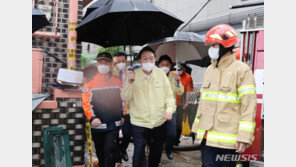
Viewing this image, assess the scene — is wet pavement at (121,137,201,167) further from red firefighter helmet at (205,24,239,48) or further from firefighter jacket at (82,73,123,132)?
red firefighter helmet at (205,24,239,48)

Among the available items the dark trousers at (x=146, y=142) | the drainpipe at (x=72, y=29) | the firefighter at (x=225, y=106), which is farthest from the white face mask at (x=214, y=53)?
the drainpipe at (x=72, y=29)

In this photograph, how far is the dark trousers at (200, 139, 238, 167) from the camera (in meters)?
3.19

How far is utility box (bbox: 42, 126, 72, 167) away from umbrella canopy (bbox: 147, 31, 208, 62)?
274cm

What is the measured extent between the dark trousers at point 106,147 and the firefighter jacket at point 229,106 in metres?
1.58

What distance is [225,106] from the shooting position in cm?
312

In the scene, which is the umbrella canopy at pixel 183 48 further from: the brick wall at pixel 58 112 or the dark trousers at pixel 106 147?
the dark trousers at pixel 106 147

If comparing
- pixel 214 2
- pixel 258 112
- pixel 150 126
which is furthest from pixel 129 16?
pixel 214 2

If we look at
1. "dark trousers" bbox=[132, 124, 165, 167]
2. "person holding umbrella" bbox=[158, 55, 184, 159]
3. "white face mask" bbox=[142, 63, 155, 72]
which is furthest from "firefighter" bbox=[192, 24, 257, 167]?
"person holding umbrella" bbox=[158, 55, 184, 159]

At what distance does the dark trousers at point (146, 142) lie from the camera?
4.15 meters

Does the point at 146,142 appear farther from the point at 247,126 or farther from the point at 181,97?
the point at 181,97

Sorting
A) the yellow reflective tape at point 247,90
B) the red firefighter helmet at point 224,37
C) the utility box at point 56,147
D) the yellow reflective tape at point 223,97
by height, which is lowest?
the utility box at point 56,147

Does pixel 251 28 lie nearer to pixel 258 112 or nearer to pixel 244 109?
pixel 258 112

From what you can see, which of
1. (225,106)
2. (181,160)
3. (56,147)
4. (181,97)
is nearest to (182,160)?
(181,160)

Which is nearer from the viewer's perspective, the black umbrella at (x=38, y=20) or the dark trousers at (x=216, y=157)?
the dark trousers at (x=216, y=157)
